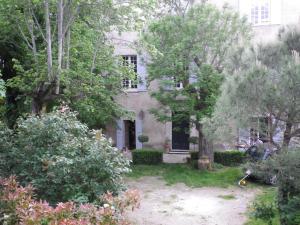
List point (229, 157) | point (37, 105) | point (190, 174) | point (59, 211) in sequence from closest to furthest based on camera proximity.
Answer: point (59, 211) → point (37, 105) → point (190, 174) → point (229, 157)

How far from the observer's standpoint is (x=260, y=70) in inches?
305

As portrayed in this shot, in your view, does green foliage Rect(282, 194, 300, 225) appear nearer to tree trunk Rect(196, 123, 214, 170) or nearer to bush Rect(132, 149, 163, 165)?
tree trunk Rect(196, 123, 214, 170)

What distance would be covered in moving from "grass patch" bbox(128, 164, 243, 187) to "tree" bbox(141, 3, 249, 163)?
2400mm

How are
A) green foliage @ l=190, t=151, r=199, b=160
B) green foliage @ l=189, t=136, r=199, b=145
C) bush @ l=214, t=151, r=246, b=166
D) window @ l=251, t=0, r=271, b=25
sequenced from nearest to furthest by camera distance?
bush @ l=214, t=151, r=246, b=166, green foliage @ l=190, t=151, r=199, b=160, window @ l=251, t=0, r=271, b=25, green foliage @ l=189, t=136, r=199, b=145

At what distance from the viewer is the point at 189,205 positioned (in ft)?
39.3

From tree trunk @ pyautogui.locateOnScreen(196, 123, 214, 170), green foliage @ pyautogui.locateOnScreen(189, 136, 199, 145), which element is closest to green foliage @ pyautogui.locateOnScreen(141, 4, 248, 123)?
tree trunk @ pyautogui.locateOnScreen(196, 123, 214, 170)

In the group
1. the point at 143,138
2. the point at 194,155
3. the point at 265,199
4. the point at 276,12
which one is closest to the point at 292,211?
the point at 265,199

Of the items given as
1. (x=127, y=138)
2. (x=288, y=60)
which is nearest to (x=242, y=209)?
(x=288, y=60)

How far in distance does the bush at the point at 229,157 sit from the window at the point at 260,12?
7.27 metres

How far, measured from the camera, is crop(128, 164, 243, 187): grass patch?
14.9m

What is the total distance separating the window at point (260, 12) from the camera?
19.9 meters

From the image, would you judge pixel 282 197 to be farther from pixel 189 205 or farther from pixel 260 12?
pixel 260 12

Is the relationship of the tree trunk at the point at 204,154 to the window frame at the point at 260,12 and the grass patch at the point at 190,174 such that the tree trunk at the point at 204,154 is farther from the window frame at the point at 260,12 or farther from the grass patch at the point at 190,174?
the window frame at the point at 260,12

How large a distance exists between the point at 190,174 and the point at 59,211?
11.2 m
